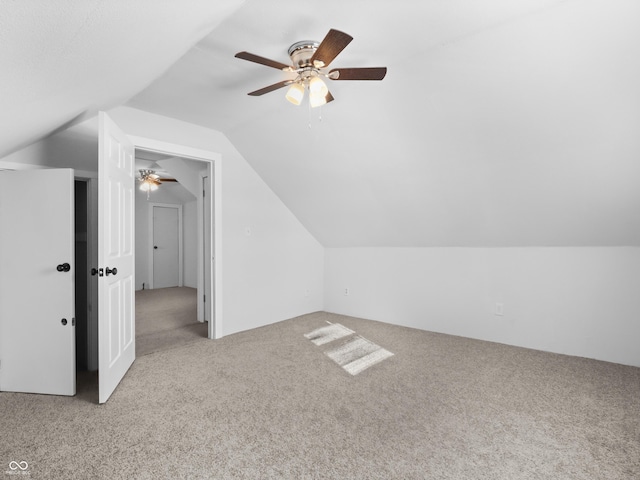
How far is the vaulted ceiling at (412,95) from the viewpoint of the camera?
1.46m

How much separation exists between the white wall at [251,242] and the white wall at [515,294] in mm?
854

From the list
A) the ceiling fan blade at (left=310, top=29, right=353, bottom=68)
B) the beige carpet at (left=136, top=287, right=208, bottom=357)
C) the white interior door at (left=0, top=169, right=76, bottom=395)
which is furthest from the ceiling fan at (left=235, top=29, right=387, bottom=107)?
the beige carpet at (left=136, top=287, right=208, bottom=357)

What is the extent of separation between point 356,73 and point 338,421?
6.90 ft

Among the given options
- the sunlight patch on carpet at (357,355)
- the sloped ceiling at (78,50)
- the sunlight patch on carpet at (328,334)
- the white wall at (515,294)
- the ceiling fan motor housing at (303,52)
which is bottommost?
the sunlight patch on carpet at (328,334)

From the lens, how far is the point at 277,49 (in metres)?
2.23

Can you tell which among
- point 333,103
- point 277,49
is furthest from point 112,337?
point 333,103

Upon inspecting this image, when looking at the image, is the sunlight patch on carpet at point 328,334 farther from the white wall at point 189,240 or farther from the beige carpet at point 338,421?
the white wall at point 189,240

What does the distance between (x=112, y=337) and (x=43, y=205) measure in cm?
106

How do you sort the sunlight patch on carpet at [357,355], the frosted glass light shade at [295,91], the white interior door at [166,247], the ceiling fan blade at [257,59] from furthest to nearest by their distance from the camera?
1. the white interior door at [166,247]
2. the sunlight patch on carpet at [357,355]
3. the frosted glass light shade at [295,91]
4. the ceiling fan blade at [257,59]

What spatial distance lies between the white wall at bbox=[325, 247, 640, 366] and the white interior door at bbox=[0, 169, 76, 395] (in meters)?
3.27

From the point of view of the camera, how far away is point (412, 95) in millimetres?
2512

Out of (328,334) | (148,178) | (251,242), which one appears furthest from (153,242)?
(328,334)

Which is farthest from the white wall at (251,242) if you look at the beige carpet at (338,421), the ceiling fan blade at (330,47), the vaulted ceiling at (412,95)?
the ceiling fan blade at (330,47)
